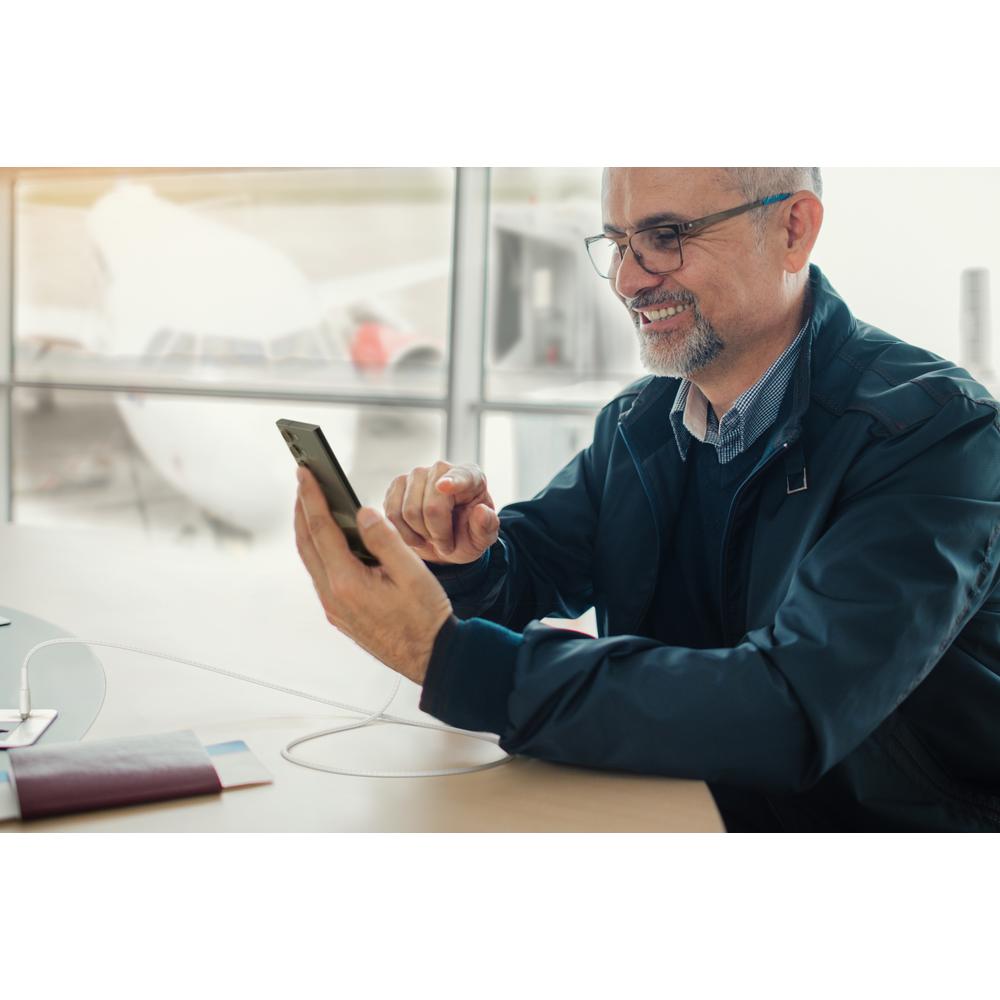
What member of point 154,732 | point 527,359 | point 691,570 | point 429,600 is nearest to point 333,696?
point 154,732

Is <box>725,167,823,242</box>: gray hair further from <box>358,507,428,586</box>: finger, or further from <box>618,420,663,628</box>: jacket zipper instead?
<box>358,507,428,586</box>: finger

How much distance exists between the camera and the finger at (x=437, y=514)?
1.35 metres

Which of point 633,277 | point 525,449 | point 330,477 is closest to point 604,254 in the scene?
point 633,277

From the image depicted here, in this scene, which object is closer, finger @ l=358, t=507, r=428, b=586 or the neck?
finger @ l=358, t=507, r=428, b=586

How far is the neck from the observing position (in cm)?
144

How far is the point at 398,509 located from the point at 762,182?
0.65 metres

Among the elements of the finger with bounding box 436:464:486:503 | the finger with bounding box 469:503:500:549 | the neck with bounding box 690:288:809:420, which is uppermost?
the neck with bounding box 690:288:809:420

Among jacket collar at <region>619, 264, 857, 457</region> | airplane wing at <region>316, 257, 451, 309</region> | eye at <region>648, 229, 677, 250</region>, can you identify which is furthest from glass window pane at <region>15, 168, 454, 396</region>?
eye at <region>648, 229, 677, 250</region>

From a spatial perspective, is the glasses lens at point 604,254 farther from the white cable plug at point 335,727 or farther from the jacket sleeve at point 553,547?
the white cable plug at point 335,727

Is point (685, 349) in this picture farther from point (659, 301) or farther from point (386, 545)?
point (386, 545)

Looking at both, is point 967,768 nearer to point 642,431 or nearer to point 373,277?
point 642,431

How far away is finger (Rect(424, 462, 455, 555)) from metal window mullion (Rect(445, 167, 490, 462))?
2667 millimetres

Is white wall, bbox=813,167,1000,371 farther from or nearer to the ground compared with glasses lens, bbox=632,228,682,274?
farther from the ground

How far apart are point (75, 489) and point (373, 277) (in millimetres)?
2127
